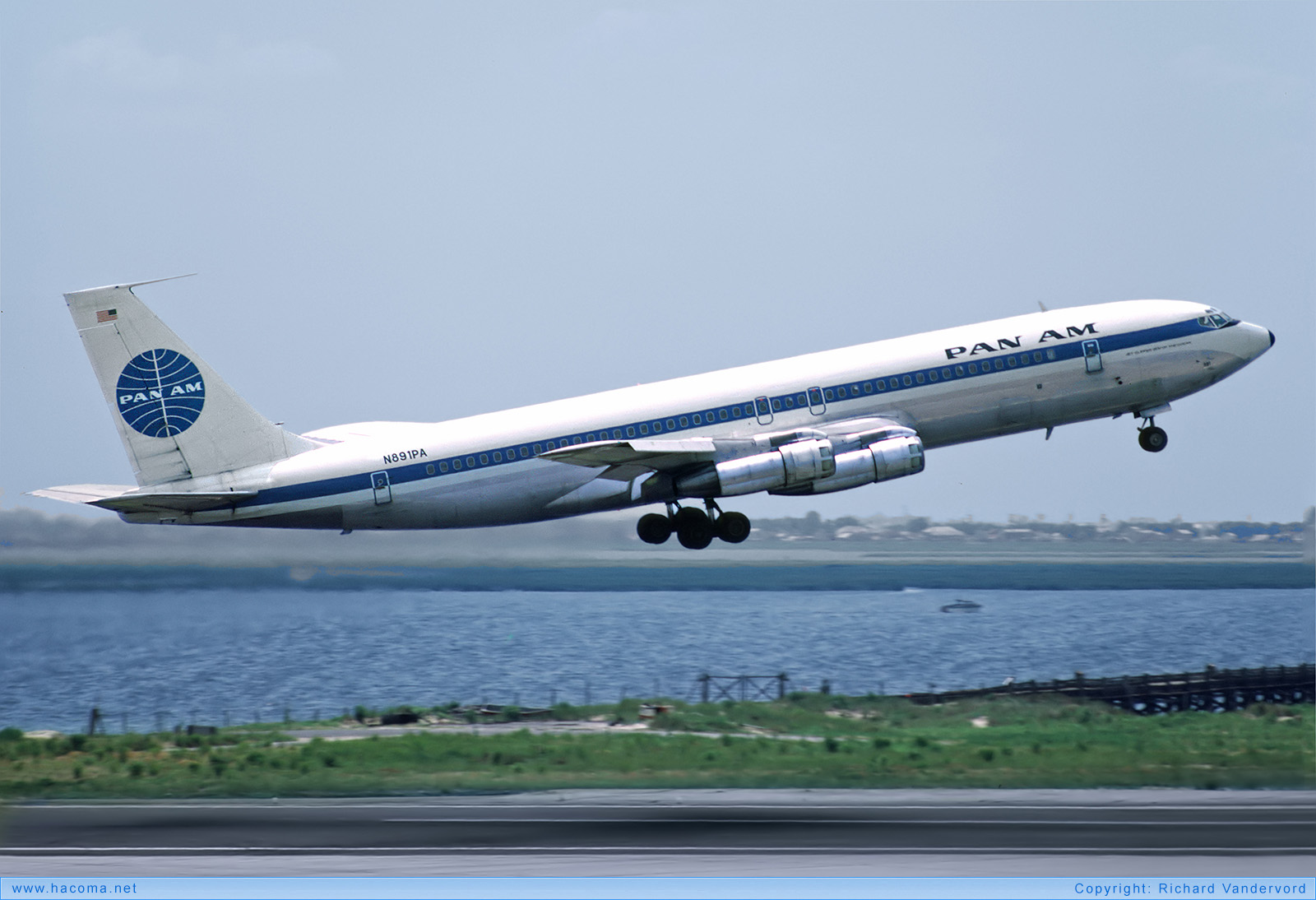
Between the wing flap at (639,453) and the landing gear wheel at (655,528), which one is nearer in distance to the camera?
the wing flap at (639,453)

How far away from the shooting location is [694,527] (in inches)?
1650

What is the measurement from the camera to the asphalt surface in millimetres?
41875

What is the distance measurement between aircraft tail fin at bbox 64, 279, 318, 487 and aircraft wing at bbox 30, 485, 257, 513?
1748 mm

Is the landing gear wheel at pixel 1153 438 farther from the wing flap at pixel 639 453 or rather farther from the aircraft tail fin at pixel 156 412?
the aircraft tail fin at pixel 156 412

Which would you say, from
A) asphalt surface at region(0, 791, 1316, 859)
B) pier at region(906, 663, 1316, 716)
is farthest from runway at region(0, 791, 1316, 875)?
pier at region(906, 663, 1316, 716)

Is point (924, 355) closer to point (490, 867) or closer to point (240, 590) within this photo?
point (490, 867)


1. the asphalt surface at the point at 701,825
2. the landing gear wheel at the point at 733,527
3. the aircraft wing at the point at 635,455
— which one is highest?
the aircraft wing at the point at 635,455

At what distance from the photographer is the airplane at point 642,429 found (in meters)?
38.9

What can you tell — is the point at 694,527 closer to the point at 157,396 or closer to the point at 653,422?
the point at 653,422

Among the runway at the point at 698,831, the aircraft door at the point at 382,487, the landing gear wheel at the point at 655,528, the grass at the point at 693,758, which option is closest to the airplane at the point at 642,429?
the aircraft door at the point at 382,487

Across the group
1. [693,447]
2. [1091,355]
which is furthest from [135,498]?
[1091,355]

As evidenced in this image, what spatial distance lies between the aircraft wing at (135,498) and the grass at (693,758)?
60.7 feet

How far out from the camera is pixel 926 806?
49594 mm

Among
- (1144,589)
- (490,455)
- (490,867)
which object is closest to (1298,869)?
(490,867)
